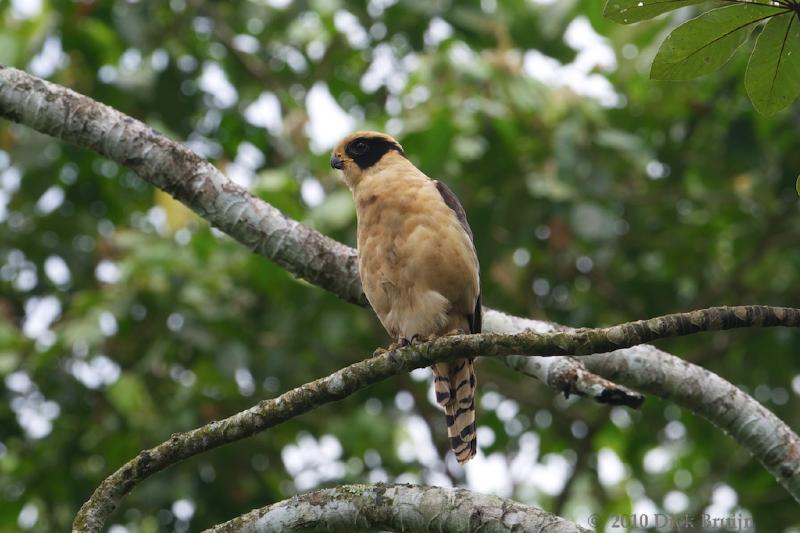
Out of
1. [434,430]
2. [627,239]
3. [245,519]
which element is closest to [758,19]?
[245,519]

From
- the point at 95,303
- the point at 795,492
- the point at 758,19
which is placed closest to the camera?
the point at 758,19

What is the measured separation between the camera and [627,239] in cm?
591

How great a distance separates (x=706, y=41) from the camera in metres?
2.17

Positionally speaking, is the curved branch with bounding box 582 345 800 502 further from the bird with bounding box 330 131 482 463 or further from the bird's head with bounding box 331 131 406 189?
the bird's head with bounding box 331 131 406 189

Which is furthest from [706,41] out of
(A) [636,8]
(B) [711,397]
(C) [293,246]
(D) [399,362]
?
(C) [293,246]

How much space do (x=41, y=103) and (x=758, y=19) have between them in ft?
7.61

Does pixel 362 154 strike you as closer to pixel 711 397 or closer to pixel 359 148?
pixel 359 148

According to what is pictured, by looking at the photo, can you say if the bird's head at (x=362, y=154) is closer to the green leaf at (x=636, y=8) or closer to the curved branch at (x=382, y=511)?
the curved branch at (x=382, y=511)

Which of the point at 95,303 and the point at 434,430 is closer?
the point at 95,303

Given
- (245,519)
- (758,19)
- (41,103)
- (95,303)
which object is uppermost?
(95,303)

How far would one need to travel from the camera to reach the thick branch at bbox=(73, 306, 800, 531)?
8.21 feet

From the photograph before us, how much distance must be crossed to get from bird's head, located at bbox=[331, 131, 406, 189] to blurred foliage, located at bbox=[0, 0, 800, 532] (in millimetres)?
419

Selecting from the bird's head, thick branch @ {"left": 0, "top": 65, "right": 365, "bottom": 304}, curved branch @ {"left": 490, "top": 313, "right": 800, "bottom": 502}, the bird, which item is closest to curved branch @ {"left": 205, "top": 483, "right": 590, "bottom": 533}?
curved branch @ {"left": 490, "top": 313, "right": 800, "bottom": 502}

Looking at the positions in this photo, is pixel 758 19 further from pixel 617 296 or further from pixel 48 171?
pixel 48 171
